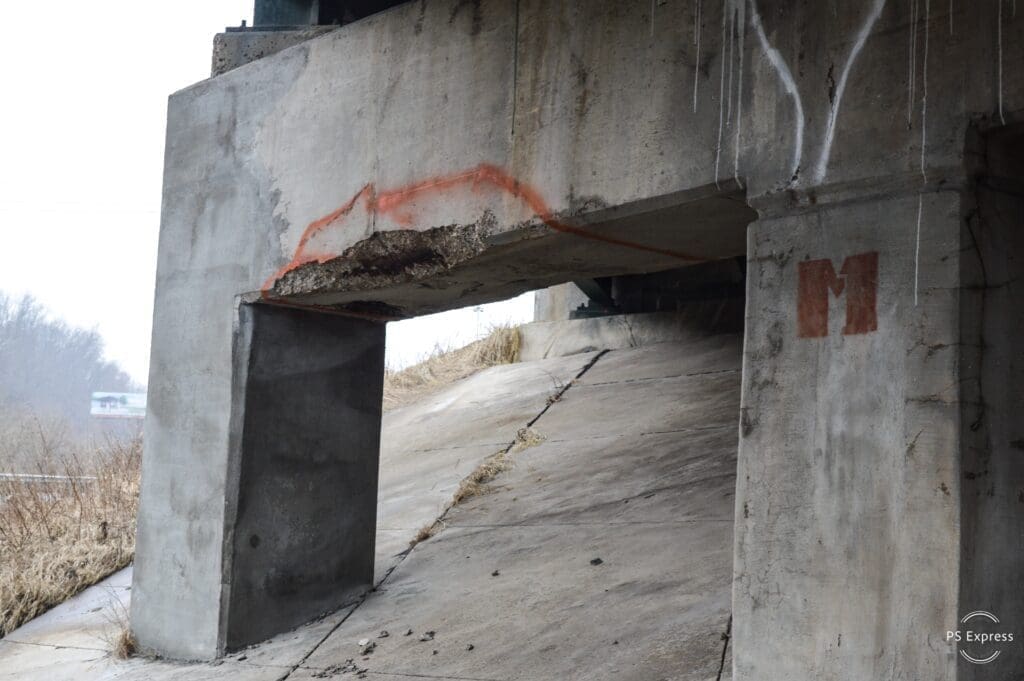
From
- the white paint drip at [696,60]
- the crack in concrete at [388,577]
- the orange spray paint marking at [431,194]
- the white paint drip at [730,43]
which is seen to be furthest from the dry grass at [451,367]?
the white paint drip at [730,43]

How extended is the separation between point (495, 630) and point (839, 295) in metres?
2.47

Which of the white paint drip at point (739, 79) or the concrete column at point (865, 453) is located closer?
the concrete column at point (865, 453)

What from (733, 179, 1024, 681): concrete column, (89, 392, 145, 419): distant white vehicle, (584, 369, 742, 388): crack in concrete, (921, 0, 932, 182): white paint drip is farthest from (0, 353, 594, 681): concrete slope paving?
(89, 392, 145, 419): distant white vehicle

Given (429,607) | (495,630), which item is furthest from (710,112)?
(429,607)

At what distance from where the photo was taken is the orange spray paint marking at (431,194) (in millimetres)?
4215

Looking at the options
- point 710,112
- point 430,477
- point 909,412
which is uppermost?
point 710,112

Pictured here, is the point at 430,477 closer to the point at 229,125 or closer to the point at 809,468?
the point at 229,125

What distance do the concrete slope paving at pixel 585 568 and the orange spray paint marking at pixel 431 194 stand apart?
5.15 feet

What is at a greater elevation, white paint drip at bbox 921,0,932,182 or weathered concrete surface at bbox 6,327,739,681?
white paint drip at bbox 921,0,932,182

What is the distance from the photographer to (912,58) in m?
3.11

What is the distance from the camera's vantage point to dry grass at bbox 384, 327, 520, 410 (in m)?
11.3

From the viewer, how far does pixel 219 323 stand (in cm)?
565

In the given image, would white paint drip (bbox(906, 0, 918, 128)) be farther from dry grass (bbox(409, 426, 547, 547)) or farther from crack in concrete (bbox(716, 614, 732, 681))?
dry grass (bbox(409, 426, 547, 547))

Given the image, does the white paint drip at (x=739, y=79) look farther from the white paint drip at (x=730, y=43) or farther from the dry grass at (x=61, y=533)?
the dry grass at (x=61, y=533)
